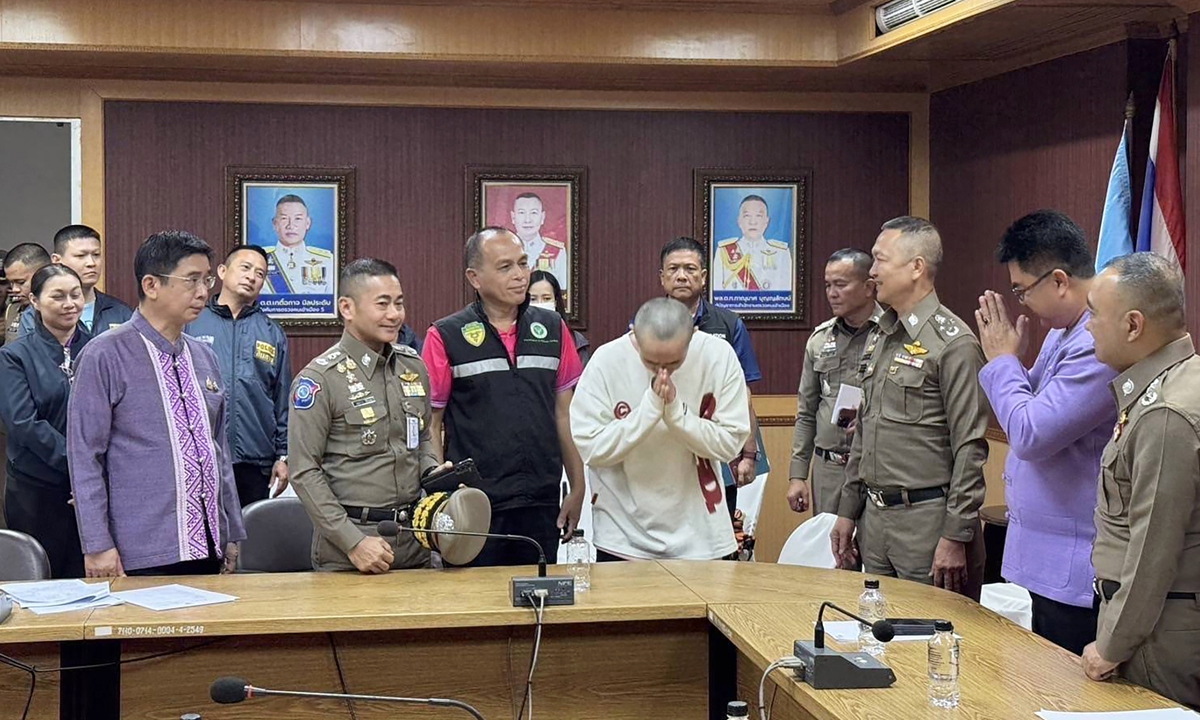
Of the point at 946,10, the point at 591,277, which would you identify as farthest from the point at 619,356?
the point at 591,277

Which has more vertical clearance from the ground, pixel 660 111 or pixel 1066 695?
pixel 660 111

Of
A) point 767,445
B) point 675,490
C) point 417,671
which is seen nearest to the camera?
point 417,671

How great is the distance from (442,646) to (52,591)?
3.27ft

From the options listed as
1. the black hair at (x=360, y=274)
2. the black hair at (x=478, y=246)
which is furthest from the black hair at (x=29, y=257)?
the black hair at (x=360, y=274)

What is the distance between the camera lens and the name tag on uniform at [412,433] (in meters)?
3.72

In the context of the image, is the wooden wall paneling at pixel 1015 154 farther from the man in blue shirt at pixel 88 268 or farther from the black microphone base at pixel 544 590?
the man in blue shirt at pixel 88 268

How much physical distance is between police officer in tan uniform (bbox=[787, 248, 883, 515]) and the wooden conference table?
1553 mm

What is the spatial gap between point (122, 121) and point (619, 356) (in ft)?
12.6

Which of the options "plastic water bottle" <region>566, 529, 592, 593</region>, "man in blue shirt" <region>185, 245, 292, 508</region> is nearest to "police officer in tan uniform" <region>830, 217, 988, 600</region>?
"plastic water bottle" <region>566, 529, 592, 593</region>

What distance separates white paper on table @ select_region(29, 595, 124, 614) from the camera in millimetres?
3137

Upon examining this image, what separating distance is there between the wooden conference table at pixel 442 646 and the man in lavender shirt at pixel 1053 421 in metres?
0.21

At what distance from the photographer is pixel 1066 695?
2.46 meters

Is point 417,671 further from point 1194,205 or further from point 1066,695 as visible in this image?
point 1194,205

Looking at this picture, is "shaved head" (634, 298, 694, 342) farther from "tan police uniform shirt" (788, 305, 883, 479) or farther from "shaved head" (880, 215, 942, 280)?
"tan police uniform shirt" (788, 305, 883, 479)
